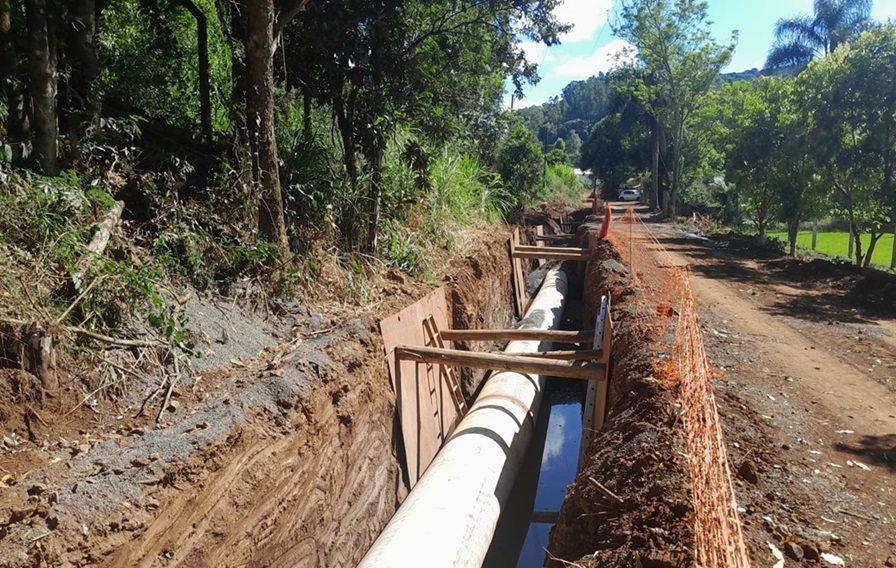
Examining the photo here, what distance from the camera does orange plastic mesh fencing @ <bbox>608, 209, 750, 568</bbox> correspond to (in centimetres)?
293

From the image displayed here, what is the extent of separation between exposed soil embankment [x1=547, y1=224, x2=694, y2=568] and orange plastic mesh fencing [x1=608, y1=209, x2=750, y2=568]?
0.08 m

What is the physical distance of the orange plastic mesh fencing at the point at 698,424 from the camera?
115 inches

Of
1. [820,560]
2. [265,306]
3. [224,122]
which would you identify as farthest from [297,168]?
[820,560]

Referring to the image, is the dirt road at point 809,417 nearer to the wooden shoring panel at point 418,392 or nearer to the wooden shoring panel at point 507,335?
the wooden shoring panel at point 507,335

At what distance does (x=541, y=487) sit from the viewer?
814 cm

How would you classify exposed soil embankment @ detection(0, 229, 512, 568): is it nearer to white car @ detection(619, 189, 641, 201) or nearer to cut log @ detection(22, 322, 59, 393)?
cut log @ detection(22, 322, 59, 393)

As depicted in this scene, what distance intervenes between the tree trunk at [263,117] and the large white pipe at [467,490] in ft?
8.67

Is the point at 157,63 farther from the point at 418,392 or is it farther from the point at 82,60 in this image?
the point at 418,392

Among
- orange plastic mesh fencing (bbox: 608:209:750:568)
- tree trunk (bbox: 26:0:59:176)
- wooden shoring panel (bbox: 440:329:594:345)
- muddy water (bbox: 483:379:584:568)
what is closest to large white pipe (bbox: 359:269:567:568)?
wooden shoring panel (bbox: 440:329:594:345)

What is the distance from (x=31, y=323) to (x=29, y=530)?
1.27m

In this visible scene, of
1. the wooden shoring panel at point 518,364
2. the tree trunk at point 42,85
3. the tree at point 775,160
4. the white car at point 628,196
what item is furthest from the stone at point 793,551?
the white car at point 628,196

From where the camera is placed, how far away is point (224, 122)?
26.3 ft

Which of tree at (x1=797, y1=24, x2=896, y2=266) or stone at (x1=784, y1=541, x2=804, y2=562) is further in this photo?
tree at (x1=797, y1=24, x2=896, y2=266)

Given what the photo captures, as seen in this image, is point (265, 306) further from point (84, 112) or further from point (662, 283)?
point (662, 283)
